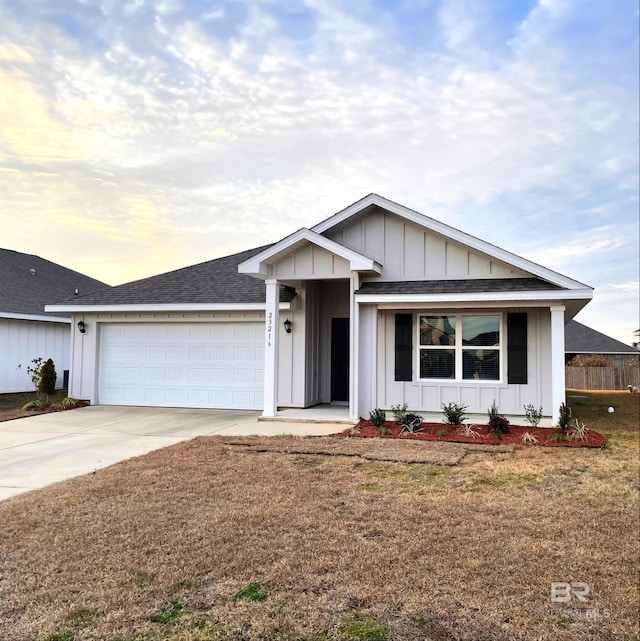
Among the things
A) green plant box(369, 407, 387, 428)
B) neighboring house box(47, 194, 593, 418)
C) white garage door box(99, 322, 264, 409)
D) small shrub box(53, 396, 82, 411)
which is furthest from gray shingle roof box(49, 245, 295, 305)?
green plant box(369, 407, 387, 428)

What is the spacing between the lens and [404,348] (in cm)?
1134

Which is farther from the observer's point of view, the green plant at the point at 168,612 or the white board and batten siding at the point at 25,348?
the white board and batten siding at the point at 25,348

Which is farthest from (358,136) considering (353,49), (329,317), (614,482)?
(614,482)

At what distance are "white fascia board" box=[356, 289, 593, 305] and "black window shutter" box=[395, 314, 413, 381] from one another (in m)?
0.72

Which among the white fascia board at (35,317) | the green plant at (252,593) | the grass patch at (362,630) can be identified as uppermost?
the white fascia board at (35,317)

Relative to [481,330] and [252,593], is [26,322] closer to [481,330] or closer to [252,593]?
[481,330]

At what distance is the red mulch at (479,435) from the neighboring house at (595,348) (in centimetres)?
2153

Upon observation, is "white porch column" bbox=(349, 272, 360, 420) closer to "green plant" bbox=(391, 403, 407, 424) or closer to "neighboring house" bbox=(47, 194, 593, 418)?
"neighboring house" bbox=(47, 194, 593, 418)

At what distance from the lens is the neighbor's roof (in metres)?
31.2

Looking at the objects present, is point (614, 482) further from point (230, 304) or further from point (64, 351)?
point (64, 351)

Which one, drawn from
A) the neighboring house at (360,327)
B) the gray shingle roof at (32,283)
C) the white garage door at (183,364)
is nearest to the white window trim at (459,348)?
the neighboring house at (360,327)

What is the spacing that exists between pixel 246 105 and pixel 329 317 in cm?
535

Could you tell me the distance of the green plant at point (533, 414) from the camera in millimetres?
10250

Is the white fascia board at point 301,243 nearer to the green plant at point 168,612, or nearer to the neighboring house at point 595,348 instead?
the green plant at point 168,612
